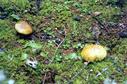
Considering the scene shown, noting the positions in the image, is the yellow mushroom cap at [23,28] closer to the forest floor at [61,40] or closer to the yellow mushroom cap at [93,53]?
the forest floor at [61,40]

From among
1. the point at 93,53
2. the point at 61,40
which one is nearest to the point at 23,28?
the point at 61,40

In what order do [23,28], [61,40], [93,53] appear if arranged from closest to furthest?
1. [93,53]
2. [23,28]
3. [61,40]

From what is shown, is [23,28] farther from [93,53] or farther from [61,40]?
[93,53]

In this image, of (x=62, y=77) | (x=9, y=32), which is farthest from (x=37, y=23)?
(x=62, y=77)

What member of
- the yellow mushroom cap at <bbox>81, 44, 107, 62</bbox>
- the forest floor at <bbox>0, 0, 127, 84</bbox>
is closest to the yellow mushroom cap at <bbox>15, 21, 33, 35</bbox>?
the forest floor at <bbox>0, 0, 127, 84</bbox>

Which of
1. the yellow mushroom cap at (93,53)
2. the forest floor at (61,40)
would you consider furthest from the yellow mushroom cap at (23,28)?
the yellow mushroom cap at (93,53)

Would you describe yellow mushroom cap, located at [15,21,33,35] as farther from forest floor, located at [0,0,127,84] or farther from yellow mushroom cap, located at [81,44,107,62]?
yellow mushroom cap, located at [81,44,107,62]

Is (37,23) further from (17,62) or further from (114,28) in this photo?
(114,28)
